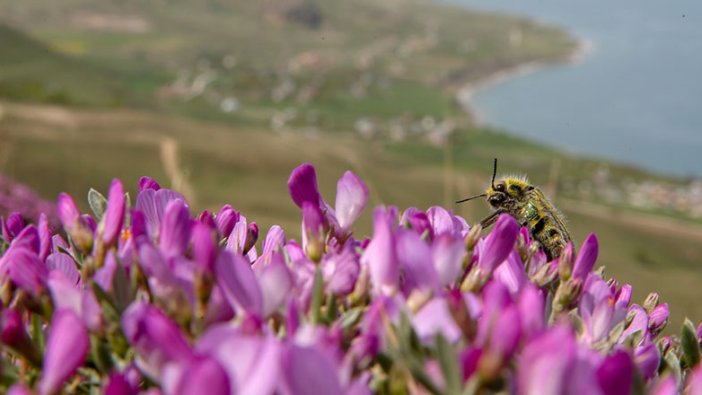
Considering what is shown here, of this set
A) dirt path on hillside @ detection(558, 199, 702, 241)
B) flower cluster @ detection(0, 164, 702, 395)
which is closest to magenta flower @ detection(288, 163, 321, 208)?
flower cluster @ detection(0, 164, 702, 395)

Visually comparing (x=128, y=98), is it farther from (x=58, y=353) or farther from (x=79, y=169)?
(x=58, y=353)

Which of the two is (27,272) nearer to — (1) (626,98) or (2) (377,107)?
(2) (377,107)

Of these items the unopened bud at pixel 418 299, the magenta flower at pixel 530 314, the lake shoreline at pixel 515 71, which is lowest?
the lake shoreline at pixel 515 71

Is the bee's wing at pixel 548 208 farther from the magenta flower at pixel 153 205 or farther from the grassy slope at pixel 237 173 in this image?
the grassy slope at pixel 237 173

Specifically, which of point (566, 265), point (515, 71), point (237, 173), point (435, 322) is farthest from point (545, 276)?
point (515, 71)

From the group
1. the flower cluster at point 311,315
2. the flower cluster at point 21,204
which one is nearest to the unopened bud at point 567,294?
the flower cluster at point 311,315

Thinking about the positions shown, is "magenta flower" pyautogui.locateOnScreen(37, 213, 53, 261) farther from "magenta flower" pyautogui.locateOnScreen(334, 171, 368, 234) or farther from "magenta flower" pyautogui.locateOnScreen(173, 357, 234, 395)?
"magenta flower" pyautogui.locateOnScreen(173, 357, 234, 395)
